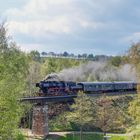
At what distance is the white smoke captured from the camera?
3764 inches

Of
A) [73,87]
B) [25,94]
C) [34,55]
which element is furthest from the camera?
[34,55]

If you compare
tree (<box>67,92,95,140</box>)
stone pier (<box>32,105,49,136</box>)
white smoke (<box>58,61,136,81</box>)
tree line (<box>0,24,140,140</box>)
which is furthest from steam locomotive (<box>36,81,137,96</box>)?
white smoke (<box>58,61,136,81</box>)

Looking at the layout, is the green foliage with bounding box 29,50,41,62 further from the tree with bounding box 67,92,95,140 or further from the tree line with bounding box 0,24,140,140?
the tree with bounding box 67,92,95,140

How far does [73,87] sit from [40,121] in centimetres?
1318

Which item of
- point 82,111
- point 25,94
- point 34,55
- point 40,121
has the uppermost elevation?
point 34,55

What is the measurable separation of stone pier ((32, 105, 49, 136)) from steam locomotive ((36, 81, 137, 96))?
769 cm

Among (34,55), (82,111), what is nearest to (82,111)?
(82,111)

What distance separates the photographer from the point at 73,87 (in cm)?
6438

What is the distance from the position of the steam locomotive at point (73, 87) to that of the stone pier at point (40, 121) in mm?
7691

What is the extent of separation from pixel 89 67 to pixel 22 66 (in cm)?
6043

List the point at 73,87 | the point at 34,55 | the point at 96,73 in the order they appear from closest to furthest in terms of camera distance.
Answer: the point at 73,87, the point at 34,55, the point at 96,73

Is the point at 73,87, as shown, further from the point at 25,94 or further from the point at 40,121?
the point at 40,121

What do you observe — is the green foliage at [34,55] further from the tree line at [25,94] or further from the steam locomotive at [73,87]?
the steam locomotive at [73,87]

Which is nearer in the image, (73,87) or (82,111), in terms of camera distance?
(82,111)
